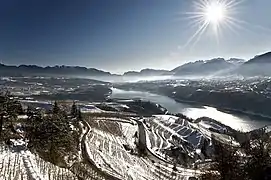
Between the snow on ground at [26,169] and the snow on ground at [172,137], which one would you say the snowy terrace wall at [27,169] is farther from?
the snow on ground at [172,137]

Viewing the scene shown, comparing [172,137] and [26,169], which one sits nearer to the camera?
[26,169]

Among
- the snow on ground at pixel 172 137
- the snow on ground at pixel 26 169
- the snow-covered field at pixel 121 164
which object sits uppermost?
the snow on ground at pixel 26 169

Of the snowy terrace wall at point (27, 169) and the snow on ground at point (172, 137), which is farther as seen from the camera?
the snow on ground at point (172, 137)

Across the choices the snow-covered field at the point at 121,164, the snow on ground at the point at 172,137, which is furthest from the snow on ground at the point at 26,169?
the snow on ground at the point at 172,137

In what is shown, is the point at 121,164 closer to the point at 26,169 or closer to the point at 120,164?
the point at 120,164

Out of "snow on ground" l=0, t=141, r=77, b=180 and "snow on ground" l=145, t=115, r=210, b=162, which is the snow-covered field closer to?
"snow on ground" l=145, t=115, r=210, b=162

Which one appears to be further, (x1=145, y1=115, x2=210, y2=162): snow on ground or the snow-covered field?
(x1=145, y1=115, x2=210, y2=162): snow on ground

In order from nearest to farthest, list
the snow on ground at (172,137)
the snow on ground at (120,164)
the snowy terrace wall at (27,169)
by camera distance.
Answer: the snowy terrace wall at (27,169), the snow on ground at (120,164), the snow on ground at (172,137)

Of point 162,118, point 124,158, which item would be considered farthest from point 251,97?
point 124,158

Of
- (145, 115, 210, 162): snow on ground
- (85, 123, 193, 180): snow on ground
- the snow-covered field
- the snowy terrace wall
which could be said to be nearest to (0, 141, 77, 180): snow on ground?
the snowy terrace wall

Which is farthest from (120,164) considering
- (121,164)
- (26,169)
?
(26,169)

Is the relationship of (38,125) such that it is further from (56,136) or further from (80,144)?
(80,144)
